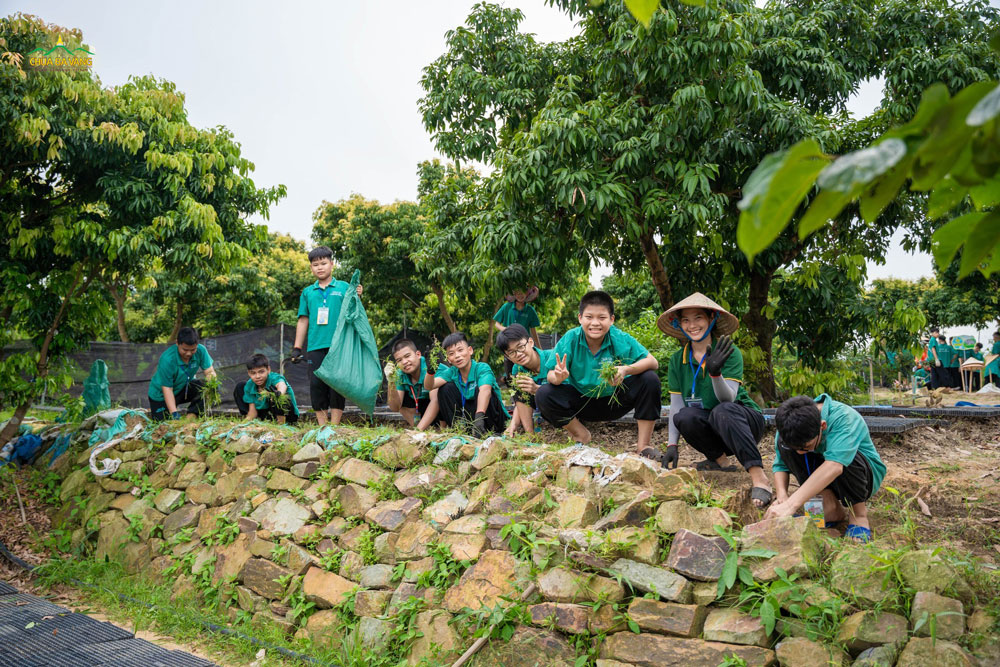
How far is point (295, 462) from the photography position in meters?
4.99

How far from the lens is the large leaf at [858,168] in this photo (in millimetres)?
667

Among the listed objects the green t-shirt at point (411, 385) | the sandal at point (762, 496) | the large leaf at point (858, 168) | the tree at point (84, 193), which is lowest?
the sandal at point (762, 496)

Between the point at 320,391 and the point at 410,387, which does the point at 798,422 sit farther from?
the point at 320,391

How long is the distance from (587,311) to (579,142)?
194 cm

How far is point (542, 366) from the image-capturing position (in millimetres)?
4910

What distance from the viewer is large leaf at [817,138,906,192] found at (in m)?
0.67

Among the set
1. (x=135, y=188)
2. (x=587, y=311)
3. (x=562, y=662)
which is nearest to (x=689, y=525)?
(x=562, y=662)

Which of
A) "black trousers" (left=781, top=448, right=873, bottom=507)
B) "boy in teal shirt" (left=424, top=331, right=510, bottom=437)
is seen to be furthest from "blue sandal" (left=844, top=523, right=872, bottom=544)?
"boy in teal shirt" (left=424, top=331, right=510, bottom=437)

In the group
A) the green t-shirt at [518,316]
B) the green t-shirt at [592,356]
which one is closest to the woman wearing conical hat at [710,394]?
the green t-shirt at [592,356]

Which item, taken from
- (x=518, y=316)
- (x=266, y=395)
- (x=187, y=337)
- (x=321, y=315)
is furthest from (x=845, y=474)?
(x=187, y=337)

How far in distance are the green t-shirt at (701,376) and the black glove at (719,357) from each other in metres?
0.08

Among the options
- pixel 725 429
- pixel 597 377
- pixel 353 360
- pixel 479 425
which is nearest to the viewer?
pixel 725 429

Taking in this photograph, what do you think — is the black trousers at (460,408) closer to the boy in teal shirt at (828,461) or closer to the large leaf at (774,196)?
the boy in teal shirt at (828,461)

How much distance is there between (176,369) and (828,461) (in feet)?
19.2
